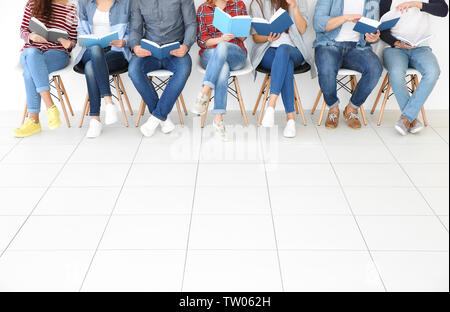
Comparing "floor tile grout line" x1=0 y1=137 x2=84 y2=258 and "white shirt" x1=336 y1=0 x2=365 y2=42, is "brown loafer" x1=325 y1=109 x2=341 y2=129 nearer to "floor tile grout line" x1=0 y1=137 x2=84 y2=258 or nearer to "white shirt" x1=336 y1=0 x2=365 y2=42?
"white shirt" x1=336 y1=0 x2=365 y2=42

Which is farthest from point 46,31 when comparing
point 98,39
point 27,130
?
point 27,130

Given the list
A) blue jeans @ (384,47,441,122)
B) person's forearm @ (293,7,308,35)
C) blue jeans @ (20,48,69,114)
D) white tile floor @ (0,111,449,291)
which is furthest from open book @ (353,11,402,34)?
blue jeans @ (20,48,69,114)

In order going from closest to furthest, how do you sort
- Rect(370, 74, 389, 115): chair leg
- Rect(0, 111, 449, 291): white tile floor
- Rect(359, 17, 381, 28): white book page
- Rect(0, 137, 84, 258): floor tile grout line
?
1. Rect(0, 111, 449, 291): white tile floor
2. Rect(0, 137, 84, 258): floor tile grout line
3. Rect(359, 17, 381, 28): white book page
4. Rect(370, 74, 389, 115): chair leg

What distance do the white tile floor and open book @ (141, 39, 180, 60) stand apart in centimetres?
61

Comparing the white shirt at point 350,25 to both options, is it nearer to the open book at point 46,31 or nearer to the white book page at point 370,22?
the white book page at point 370,22

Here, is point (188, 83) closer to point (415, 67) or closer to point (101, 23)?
point (101, 23)

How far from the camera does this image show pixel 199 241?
2586 millimetres

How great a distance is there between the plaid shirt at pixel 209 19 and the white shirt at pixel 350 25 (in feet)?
2.47

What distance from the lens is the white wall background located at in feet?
14.1

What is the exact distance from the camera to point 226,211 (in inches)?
113

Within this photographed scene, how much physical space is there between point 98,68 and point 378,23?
206 cm

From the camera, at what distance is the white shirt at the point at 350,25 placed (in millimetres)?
3936

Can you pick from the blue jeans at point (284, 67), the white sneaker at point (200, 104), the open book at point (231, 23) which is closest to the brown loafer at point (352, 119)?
the blue jeans at point (284, 67)

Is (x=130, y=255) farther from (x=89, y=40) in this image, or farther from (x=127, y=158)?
(x=89, y=40)
